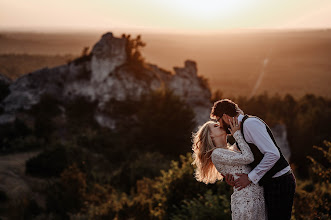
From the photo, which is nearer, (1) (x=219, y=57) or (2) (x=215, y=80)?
(2) (x=215, y=80)

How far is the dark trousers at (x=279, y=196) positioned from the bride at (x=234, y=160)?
0.37 feet

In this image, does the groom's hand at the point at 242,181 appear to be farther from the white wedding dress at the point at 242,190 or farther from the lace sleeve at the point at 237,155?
the lace sleeve at the point at 237,155

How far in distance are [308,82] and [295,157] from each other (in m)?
87.1

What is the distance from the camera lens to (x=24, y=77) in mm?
33062

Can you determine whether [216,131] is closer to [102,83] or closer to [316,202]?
[316,202]

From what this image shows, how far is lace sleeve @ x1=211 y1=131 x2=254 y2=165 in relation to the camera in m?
4.35

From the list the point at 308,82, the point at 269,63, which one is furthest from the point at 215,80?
the point at 269,63

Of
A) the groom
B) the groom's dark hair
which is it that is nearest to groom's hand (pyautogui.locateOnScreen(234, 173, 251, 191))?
the groom

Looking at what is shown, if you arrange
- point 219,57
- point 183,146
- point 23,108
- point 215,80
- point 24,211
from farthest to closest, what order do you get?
1. point 219,57
2. point 215,80
3. point 23,108
4. point 183,146
5. point 24,211

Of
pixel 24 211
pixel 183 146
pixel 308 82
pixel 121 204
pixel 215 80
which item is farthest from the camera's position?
pixel 215 80

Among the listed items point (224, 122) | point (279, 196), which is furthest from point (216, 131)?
point (279, 196)

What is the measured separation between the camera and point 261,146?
4234 mm

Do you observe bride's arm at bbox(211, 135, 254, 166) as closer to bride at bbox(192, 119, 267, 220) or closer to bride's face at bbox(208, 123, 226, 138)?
bride at bbox(192, 119, 267, 220)

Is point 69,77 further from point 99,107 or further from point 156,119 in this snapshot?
point 156,119
